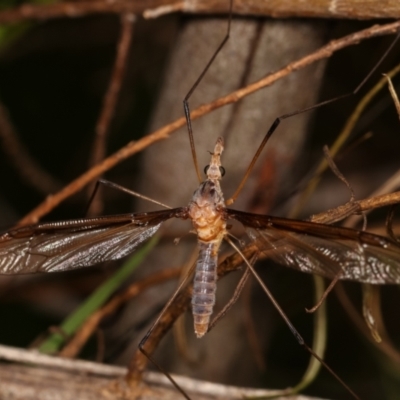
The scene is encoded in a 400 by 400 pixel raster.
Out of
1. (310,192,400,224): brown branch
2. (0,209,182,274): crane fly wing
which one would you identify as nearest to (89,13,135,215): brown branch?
(0,209,182,274): crane fly wing

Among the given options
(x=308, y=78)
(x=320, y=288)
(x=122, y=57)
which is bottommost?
(x=320, y=288)

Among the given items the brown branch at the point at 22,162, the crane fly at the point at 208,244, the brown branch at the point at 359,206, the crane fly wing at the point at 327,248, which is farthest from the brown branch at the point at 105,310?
the brown branch at the point at 22,162

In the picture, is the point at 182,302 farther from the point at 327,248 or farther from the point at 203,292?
the point at 327,248

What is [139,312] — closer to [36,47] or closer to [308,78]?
[308,78]

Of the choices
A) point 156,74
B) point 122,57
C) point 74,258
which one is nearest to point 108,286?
point 74,258

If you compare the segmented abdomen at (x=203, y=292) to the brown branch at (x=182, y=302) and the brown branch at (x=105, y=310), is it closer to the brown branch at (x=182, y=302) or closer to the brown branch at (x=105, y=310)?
the brown branch at (x=182, y=302)

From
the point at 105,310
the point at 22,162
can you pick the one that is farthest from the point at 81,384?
the point at 22,162

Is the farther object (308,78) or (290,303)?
(290,303)
